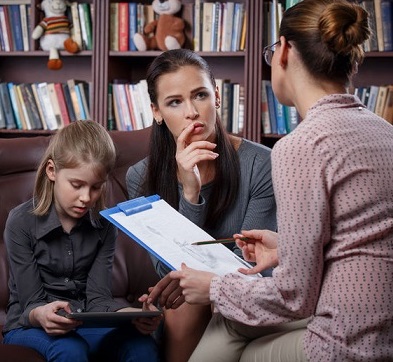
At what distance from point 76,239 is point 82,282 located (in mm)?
117

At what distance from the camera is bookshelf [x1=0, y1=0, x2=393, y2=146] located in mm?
3664

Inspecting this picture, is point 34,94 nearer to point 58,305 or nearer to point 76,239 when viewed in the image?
point 76,239

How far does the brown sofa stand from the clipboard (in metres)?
0.54

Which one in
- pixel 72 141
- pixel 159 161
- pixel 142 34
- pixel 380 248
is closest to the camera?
pixel 380 248

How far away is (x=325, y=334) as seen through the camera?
1.34 metres

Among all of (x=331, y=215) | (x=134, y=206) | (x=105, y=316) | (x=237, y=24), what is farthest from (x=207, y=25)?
(x=331, y=215)

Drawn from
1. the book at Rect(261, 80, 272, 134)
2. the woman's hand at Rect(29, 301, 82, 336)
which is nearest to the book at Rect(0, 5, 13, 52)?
the book at Rect(261, 80, 272, 134)

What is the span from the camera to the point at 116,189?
2.35m

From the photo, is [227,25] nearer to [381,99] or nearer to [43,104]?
[381,99]

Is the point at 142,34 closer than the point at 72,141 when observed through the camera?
No

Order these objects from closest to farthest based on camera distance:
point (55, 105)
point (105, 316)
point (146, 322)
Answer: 1. point (105, 316)
2. point (146, 322)
3. point (55, 105)

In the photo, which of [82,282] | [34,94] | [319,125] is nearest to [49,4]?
[34,94]

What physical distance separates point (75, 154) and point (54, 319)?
0.45 m

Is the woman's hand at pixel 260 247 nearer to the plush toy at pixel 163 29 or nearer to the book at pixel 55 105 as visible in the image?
the plush toy at pixel 163 29
